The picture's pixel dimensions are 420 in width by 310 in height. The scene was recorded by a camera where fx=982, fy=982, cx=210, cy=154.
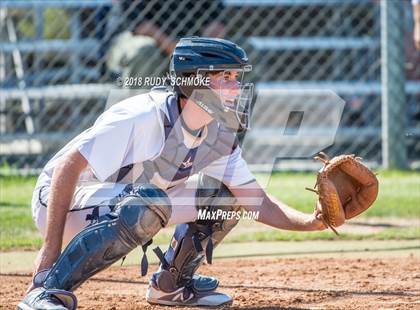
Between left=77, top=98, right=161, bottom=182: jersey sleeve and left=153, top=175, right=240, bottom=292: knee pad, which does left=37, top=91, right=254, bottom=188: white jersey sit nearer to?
left=77, top=98, right=161, bottom=182: jersey sleeve

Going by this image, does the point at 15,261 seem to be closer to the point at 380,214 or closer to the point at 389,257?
the point at 389,257

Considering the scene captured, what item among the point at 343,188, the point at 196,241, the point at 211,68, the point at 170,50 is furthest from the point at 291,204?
the point at 211,68

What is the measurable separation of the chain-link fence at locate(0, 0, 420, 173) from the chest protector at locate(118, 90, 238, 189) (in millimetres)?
4206

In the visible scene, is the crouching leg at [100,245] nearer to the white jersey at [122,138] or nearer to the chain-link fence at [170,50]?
the white jersey at [122,138]

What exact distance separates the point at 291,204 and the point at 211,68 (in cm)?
322

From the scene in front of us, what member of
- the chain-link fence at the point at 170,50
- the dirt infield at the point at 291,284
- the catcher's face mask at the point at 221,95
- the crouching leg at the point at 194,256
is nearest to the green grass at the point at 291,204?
the chain-link fence at the point at 170,50

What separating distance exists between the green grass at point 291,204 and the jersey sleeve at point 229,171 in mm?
1870

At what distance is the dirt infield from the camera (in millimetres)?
4148

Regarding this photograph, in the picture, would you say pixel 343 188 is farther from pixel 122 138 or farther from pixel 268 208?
pixel 122 138

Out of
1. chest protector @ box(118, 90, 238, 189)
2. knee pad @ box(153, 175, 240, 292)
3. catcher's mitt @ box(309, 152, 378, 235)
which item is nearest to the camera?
catcher's mitt @ box(309, 152, 378, 235)

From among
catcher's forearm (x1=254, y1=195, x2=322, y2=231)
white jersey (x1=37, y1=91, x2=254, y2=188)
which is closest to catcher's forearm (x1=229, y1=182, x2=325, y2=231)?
catcher's forearm (x1=254, y1=195, x2=322, y2=231)

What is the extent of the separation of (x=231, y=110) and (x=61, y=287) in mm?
995

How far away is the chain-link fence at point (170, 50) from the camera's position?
8586 mm

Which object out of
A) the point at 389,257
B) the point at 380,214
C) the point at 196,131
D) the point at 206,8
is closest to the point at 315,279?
the point at 389,257
